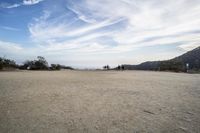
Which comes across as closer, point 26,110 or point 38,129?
point 38,129

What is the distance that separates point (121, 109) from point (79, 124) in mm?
1207

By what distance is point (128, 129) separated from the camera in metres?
2.61

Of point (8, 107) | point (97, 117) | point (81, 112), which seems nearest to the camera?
point (97, 117)

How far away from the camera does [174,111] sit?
3576mm

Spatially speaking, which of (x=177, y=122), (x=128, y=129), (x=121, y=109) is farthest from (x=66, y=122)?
(x=177, y=122)

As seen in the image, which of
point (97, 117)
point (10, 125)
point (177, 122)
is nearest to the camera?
point (10, 125)

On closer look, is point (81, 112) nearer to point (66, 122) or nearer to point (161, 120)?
point (66, 122)

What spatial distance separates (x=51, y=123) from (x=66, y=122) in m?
0.25

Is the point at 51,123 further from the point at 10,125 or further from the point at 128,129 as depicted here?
the point at 128,129

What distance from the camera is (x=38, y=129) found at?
2.59 meters

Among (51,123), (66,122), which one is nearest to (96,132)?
(66,122)

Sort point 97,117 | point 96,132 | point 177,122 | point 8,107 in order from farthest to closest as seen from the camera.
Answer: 1. point 8,107
2. point 97,117
3. point 177,122
4. point 96,132

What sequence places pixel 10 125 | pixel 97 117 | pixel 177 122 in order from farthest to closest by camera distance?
pixel 97 117 → pixel 177 122 → pixel 10 125

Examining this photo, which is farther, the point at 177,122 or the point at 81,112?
the point at 81,112
